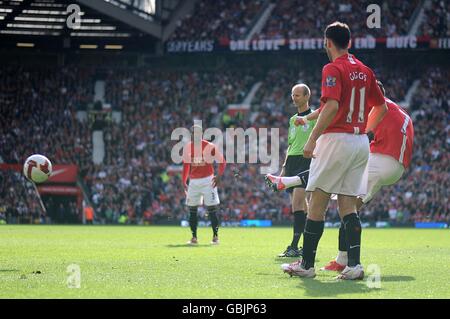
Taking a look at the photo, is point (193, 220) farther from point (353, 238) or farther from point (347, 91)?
point (347, 91)

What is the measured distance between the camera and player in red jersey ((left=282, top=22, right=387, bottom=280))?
9.10m

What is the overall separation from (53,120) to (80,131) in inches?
71.2

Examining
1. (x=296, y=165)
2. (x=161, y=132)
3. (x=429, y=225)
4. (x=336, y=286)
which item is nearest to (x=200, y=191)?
(x=296, y=165)

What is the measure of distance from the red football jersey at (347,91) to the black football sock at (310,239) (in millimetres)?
1024

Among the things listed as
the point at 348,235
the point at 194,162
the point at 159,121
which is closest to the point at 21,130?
the point at 159,121

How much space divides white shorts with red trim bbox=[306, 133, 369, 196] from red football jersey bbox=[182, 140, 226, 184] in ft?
29.8

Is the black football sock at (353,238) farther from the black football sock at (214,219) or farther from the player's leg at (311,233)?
the black football sock at (214,219)

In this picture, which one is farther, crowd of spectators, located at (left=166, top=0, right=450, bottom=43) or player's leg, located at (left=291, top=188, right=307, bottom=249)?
crowd of spectators, located at (left=166, top=0, right=450, bottom=43)

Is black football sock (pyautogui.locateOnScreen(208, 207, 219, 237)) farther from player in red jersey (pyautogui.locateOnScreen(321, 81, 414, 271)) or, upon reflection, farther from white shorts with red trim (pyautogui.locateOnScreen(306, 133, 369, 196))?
white shorts with red trim (pyautogui.locateOnScreen(306, 133, 369, 196))

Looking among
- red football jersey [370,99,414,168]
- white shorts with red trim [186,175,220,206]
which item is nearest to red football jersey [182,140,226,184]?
white shorts with red trim [186,175,220,206]

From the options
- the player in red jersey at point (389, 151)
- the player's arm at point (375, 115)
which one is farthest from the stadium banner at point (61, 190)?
the player's arm at point (375, 115)

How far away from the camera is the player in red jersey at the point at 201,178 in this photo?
1844 cm

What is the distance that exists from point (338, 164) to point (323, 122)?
19.7 inches

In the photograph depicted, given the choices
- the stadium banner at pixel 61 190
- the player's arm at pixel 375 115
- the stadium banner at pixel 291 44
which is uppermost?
the stadium banner at pixel 291 44
